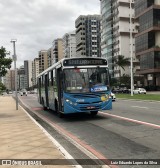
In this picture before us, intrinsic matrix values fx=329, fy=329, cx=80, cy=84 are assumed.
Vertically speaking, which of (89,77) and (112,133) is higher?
(89,77)

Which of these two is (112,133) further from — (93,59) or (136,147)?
(93,59)

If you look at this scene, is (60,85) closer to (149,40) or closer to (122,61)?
(149,40)

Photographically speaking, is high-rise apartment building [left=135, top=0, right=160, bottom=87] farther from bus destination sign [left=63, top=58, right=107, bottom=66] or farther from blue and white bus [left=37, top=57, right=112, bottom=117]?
blue and white bus [left=37, top=57, right=112, bottom=117]

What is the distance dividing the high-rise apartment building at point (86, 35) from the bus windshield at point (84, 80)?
15038 cm

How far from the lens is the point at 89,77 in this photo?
16266 mm

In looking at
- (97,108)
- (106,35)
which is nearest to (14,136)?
(97,108)

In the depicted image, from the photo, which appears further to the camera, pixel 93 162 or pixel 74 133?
pixel 74 133

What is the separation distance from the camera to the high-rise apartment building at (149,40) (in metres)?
84.4

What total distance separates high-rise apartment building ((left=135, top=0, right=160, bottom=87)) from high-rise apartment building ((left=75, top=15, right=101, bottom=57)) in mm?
75099

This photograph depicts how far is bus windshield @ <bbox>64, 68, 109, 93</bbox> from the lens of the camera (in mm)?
16078

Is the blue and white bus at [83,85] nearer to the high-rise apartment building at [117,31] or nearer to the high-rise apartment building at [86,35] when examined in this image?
the high-rise apartment building at [117,31]

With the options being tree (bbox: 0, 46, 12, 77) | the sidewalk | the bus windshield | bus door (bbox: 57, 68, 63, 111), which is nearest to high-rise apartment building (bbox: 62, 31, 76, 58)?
tree (bbox: 0, 46, 12, 77)

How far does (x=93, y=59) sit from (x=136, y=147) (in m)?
8.25

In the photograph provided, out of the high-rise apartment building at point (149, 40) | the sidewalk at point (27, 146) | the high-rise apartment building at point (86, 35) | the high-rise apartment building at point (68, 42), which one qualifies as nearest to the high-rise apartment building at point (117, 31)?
the high-rise apartment building at point (149, 40)
